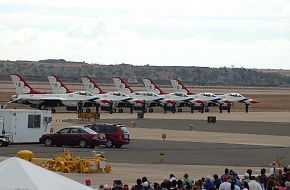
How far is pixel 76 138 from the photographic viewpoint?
44000 mm

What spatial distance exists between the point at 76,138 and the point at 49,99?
49.1 m

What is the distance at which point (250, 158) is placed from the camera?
40469 millimetres

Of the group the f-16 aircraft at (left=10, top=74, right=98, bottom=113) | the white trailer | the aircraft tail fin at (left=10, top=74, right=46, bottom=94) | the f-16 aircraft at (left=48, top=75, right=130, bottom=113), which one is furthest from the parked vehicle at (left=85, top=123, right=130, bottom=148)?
the aircraft tail fin at (left=10, top=74, right=46, bottom=94)

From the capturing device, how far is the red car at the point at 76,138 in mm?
43781

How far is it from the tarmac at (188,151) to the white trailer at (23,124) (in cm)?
107

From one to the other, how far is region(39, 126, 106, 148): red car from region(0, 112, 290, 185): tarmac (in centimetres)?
50

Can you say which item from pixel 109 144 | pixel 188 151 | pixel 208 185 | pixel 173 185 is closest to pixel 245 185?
pixel 208 185

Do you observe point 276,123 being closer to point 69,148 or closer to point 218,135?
point 218,135

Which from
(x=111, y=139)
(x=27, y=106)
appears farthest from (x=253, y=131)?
(x=27, y=106)

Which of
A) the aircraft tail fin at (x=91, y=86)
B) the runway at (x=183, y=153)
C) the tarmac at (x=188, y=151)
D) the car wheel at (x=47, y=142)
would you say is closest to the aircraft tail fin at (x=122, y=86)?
the aircraft tail fin at (x=91, y=86)

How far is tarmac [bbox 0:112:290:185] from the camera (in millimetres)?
33375

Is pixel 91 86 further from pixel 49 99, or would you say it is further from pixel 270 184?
pixel 270 184

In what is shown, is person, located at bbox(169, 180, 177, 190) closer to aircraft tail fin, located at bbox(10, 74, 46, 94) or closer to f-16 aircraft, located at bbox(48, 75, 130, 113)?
f-16 aircraft, located at bbox(48, 75, 130, 113)

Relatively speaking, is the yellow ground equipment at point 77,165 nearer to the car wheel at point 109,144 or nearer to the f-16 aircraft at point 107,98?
the car wheel at point 109,144
